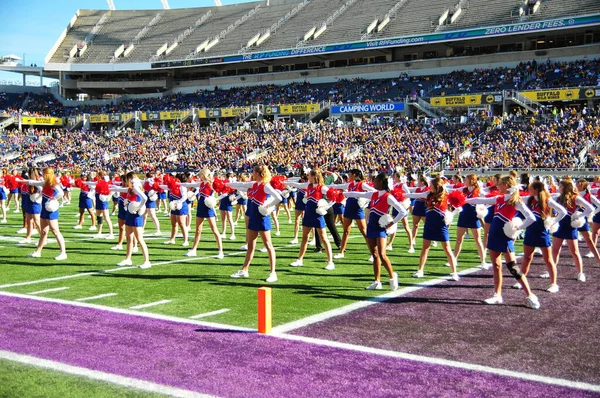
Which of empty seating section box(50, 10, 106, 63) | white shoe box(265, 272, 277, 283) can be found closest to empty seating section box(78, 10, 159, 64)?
empty seating section box(50, 10, 106, 63)

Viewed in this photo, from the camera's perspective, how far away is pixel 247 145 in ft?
140

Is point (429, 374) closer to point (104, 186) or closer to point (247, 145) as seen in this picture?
point (104, 186)

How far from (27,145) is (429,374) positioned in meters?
56.0

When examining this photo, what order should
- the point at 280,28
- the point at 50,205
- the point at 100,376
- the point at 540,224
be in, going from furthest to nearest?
the point at 280,28 < the point at 50,205 < the point at 540,224 < the point at 100,376

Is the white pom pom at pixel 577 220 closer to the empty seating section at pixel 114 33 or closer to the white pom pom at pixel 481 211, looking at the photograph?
the white pom pom at pixel 481 211

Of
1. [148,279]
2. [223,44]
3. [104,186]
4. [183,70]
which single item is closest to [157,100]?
[183,70]

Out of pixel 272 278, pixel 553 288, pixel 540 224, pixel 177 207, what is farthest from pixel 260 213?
pixel 553 288

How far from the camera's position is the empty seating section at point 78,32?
67375mm

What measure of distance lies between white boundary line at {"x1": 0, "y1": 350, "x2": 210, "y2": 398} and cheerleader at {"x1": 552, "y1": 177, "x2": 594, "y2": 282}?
652 centimetres

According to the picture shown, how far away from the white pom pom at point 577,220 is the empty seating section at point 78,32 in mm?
66326

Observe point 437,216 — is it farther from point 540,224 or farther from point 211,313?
point 211,313

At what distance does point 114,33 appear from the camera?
6900cm

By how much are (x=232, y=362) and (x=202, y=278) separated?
4208 mm

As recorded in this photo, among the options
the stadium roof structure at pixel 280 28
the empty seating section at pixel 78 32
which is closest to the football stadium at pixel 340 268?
the stadium roof structure at pixel 280 28
